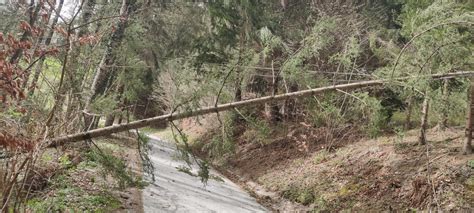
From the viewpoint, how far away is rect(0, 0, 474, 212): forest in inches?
241

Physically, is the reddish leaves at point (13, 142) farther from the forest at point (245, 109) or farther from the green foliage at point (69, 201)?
the green foliage at point (69, 201)

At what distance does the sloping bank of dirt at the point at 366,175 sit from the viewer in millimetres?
8938

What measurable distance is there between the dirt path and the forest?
7 centimetres

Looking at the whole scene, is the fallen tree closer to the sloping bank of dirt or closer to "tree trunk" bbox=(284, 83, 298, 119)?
the sloping bank of dirt

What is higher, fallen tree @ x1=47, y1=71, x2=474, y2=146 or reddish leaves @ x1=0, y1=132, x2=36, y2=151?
fallen tree @ x1=47, y1=71, x2=474, y2=146

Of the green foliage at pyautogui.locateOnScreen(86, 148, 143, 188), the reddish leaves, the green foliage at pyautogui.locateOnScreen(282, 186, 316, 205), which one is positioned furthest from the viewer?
the green foliage at pyautogui.locateOnScreen(282, 186, 316, 205)

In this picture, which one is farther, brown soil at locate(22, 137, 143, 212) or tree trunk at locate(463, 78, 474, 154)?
tree trunk at locate(463, 78, 474, 154)

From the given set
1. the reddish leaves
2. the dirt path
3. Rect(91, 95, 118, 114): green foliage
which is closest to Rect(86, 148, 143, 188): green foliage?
Rect(91, 95, 118, 114): green foliage

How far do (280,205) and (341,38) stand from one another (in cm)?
518

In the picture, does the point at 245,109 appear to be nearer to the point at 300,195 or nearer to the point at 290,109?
the point at 300,195

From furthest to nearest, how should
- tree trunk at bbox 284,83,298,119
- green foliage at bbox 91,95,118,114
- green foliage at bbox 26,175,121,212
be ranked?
tree trunk at bbox 284,83,298,119 < green foliage at bbox 91,95,118,114 < green foliage at bbox 26,175,121,212

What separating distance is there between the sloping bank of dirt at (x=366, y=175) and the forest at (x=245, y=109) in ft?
0.14

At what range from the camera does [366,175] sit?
36.9 ft

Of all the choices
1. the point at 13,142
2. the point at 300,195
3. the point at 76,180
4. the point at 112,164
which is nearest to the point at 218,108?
the point at 112,164
